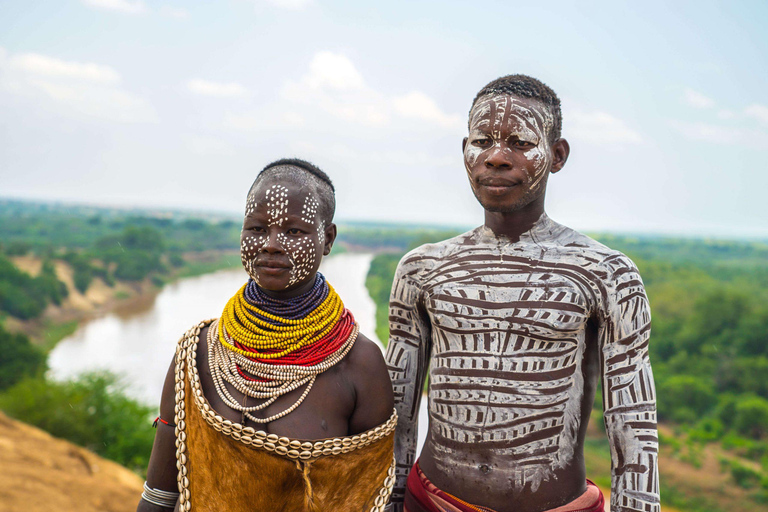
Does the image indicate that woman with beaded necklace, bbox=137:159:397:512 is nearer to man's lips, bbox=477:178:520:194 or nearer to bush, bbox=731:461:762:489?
man's lips, bbox=477:178:520:194

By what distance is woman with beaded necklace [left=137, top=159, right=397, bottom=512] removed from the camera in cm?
230

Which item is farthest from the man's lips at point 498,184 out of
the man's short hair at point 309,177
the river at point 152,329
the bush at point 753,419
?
the bush at point 753,419

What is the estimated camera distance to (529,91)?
2.55 m

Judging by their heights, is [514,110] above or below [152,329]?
above

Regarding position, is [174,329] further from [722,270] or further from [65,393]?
[722,270]

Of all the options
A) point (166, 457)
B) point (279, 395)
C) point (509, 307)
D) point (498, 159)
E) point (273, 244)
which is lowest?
point (166, 457)

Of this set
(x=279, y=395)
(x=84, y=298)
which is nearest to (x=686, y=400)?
(x=279, y=395)

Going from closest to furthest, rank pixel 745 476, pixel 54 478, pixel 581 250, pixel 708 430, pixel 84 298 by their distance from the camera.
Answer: pixel 581 250 → pixel 54 478 → pixel 745 476 → pixel 708 430 → pixel 84 298

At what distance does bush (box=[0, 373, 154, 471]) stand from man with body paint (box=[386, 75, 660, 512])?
1405cm

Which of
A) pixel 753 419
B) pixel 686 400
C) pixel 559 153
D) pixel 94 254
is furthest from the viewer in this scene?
pixel 94 254

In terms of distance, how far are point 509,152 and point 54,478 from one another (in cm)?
1093

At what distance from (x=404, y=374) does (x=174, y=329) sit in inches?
1098

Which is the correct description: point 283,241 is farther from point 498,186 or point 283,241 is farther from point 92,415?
point 92,415

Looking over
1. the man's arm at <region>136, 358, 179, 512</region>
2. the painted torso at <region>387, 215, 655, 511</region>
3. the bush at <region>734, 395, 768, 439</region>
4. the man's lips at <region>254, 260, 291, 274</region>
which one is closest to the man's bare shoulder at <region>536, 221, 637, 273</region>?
the painted torso at <region>387, 215, 655, 511</region>
